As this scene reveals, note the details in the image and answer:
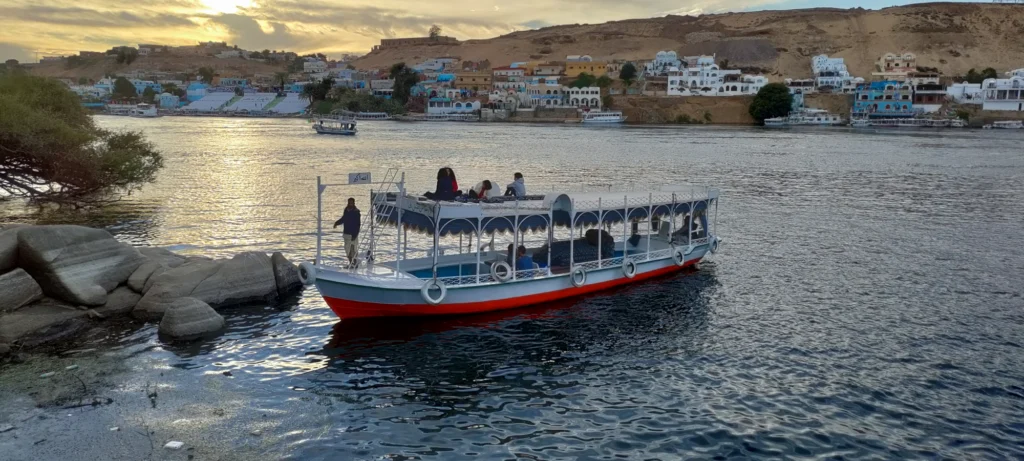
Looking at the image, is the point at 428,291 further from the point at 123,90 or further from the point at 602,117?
the point at 123,90

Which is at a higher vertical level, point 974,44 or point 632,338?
point 974,44

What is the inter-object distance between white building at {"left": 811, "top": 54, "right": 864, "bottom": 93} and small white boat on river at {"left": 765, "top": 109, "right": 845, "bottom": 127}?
13622 millimetres

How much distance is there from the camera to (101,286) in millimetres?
18328

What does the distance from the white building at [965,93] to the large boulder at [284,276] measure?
148 m

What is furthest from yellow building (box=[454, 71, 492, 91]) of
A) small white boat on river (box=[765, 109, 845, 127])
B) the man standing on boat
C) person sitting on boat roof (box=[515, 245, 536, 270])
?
the man standing on boat

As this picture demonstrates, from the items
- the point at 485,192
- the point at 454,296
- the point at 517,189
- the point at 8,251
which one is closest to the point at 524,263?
the point at 485,192

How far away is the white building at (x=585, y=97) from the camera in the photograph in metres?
152

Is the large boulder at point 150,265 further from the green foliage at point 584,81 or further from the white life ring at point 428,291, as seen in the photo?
the green foliage at point 584,81

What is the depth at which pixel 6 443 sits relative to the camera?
36.8ft

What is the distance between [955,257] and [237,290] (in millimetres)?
25116

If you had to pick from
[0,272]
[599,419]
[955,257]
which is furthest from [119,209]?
[955,257]

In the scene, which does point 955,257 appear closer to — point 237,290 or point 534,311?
point 534,311

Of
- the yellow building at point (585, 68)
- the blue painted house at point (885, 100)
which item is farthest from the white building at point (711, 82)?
the yellow building at point (585, 68)

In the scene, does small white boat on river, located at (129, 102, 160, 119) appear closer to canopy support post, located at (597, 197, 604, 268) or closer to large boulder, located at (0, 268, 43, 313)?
large boulder, located at (0, 268, 43, 313)
